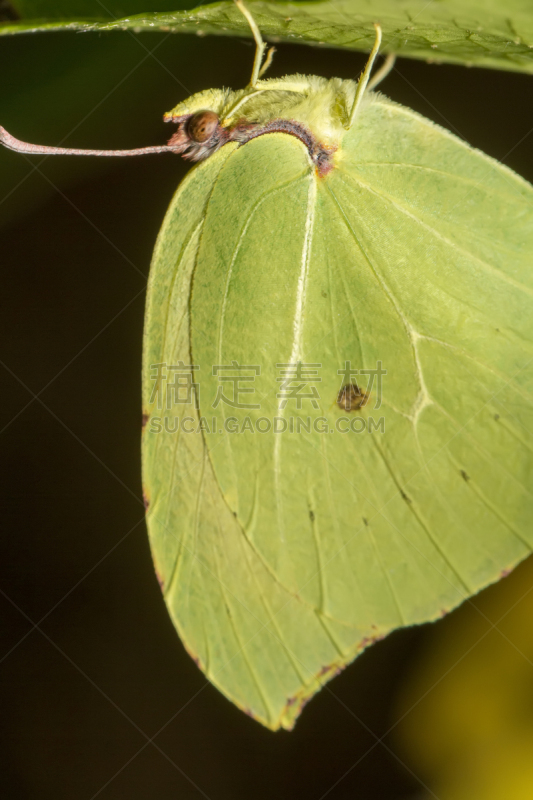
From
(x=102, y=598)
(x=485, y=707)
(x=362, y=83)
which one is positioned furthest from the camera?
(x=102, y=598)

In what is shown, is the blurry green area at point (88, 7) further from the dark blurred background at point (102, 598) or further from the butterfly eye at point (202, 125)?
the dark blurred background at point (102, 598)

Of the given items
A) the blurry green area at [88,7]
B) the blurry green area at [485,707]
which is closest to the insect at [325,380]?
the blurry green area at [88,7]

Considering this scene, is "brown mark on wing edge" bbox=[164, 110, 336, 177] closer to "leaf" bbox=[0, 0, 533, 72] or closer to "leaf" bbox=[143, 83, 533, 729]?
"leaf" bbox=[143, 83, 533, 729]

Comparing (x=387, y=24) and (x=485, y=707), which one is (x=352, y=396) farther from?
(x=485, y=707)

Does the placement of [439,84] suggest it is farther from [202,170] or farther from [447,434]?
[447,434]

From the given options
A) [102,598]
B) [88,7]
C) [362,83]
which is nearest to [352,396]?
[362,83]

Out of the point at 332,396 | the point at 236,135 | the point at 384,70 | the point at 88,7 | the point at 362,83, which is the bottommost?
the point at 332,396
